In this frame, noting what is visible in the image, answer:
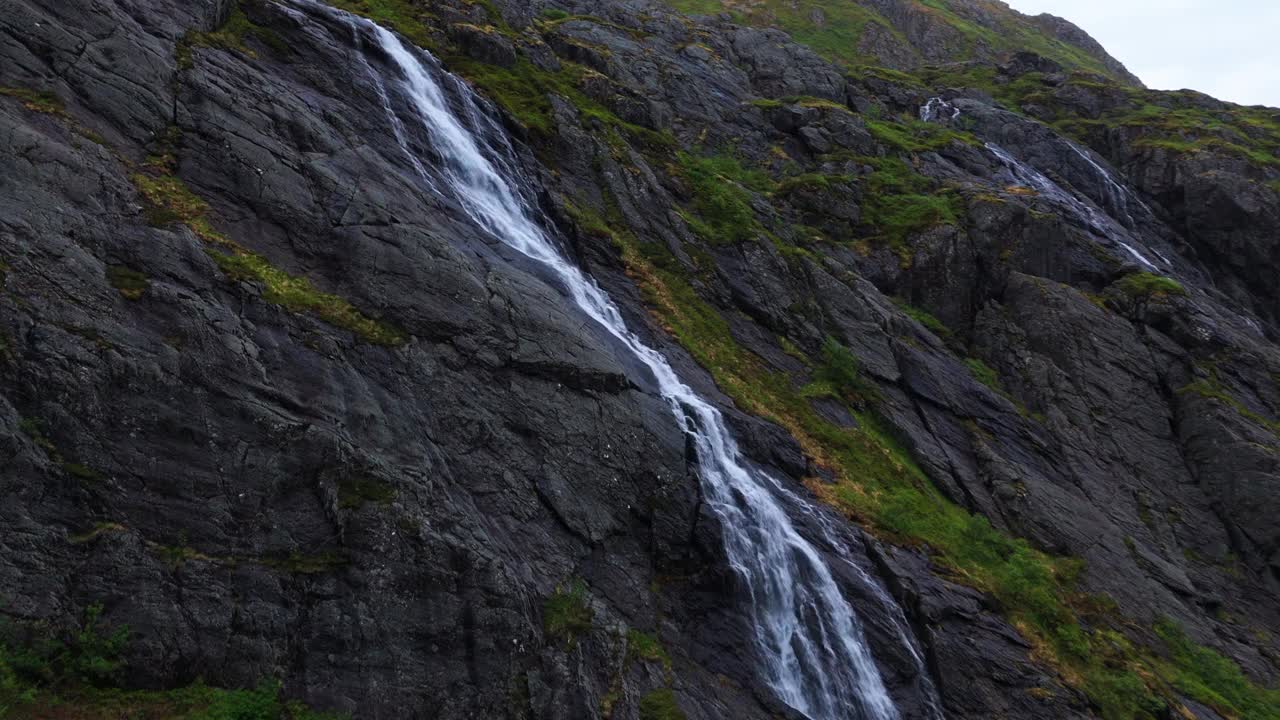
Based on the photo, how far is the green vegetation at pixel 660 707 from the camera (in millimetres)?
15195

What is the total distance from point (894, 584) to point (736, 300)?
14.0 metres

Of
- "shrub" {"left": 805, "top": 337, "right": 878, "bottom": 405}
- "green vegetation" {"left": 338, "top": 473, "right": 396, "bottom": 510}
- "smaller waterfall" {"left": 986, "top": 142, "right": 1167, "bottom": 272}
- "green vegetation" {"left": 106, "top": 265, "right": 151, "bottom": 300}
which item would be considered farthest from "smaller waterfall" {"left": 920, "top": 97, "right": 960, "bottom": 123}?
"green vegetation" {"left": 106, "top": 265, "right": 151, "bottom": 300}

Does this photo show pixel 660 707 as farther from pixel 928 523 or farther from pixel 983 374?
pixel 983 374

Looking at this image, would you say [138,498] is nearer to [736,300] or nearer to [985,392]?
[736,300]

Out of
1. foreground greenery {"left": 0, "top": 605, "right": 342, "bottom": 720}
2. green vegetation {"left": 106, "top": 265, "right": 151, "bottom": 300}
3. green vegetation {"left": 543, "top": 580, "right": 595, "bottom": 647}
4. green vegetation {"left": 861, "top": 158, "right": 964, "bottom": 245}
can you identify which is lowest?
foreground greenery {"left": 0, "top": 605, "right": 342, "bottom": 720}

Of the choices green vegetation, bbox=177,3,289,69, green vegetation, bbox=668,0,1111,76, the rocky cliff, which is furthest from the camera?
green vegetation, bbox=668,0,1111,76

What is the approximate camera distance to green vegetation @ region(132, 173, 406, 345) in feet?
54.2

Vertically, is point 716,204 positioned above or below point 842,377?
above

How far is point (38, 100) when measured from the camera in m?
16.6

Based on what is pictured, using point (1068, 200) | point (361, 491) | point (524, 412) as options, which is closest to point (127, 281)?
point (361, 491)

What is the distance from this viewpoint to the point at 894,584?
2097 cm

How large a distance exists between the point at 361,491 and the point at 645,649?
21.0 feet

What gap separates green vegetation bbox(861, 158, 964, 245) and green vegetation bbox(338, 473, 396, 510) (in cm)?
3271

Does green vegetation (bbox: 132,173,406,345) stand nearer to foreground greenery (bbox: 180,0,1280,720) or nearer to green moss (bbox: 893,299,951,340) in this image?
foreground greenery (bbox: 180,0,1280,720)
